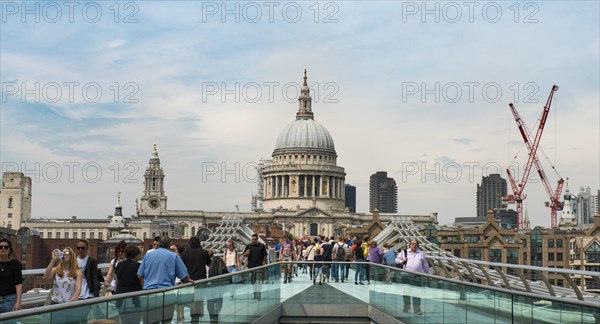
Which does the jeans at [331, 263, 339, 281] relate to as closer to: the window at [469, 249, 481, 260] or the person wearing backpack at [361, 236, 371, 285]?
the person wearing backpack at [361, 236, 371, 285]

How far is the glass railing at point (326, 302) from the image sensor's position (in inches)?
401

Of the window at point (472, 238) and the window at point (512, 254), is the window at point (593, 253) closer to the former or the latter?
the window at point (512, 254)

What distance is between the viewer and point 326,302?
25203 millimetres

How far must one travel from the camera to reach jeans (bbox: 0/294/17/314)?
507 inches

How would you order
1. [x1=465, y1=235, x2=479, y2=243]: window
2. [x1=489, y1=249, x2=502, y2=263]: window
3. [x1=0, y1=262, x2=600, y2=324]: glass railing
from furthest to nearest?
[x1=465, y1=235, x2=479, y2=243]: window, [x1=489, y1=249, x2=502, y2=263]: window, [x1=0, y1=262, x2=600, y2=324]: glass railing

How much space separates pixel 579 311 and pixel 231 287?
8108 mm

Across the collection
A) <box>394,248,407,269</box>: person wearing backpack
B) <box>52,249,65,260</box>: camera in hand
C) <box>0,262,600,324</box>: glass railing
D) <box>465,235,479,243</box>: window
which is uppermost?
<box>465,235,479,243</box>: window

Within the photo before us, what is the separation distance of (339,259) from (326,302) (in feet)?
20.9

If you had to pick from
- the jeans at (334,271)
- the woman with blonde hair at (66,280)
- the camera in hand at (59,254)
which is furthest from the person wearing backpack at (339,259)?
the woman with blonde hair at (66,280)

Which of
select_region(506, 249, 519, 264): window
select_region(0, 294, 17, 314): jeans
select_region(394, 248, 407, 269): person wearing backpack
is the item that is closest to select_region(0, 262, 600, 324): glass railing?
select_region(394, 248, 407, 269): person wearing backpack

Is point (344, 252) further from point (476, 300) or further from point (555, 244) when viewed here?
point (555, 244)

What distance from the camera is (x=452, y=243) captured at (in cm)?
12781

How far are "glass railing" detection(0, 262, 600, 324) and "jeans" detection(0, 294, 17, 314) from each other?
6.73 ft

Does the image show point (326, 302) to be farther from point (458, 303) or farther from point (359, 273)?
point (458, 303)
